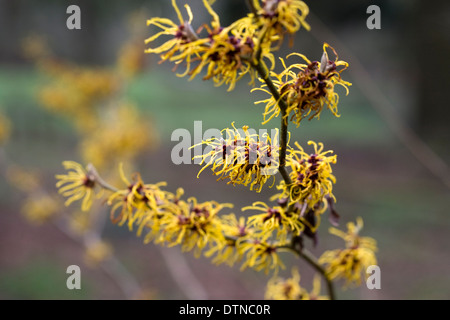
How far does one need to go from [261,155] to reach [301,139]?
748 cm

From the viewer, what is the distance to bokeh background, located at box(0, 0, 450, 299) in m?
3.70

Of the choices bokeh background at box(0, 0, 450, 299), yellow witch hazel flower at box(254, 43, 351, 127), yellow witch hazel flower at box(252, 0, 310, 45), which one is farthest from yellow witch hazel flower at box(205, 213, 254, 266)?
bokeh background at box(0, 0, 450, 299)

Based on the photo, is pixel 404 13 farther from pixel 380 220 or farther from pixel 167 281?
pixel 167 281

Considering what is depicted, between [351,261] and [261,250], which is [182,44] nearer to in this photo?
[261,250]

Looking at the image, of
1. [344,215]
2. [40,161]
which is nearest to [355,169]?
[344,215]

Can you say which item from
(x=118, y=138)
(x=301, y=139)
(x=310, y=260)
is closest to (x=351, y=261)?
(x=310, y=260)

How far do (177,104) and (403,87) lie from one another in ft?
18.5

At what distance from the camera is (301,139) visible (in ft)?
26.3

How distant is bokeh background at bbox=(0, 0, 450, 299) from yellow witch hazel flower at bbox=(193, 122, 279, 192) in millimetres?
687

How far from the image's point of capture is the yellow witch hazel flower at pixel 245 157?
684mm

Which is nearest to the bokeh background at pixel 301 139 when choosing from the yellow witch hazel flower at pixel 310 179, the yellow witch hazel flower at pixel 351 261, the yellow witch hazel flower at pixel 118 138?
the yellow witch hazel flower at pixel 118 138

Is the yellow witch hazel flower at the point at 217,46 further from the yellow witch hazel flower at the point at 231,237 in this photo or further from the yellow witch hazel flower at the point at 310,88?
the yellow witch hazel flower at the point at 231,237

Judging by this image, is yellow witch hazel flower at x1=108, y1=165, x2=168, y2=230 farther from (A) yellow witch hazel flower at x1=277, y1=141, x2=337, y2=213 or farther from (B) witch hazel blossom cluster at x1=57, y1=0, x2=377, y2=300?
(A) yellow witch hazel flower at x1=277, y1=141, x2=337, y2=213

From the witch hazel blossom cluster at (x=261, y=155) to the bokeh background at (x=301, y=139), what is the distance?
24.6 inches
